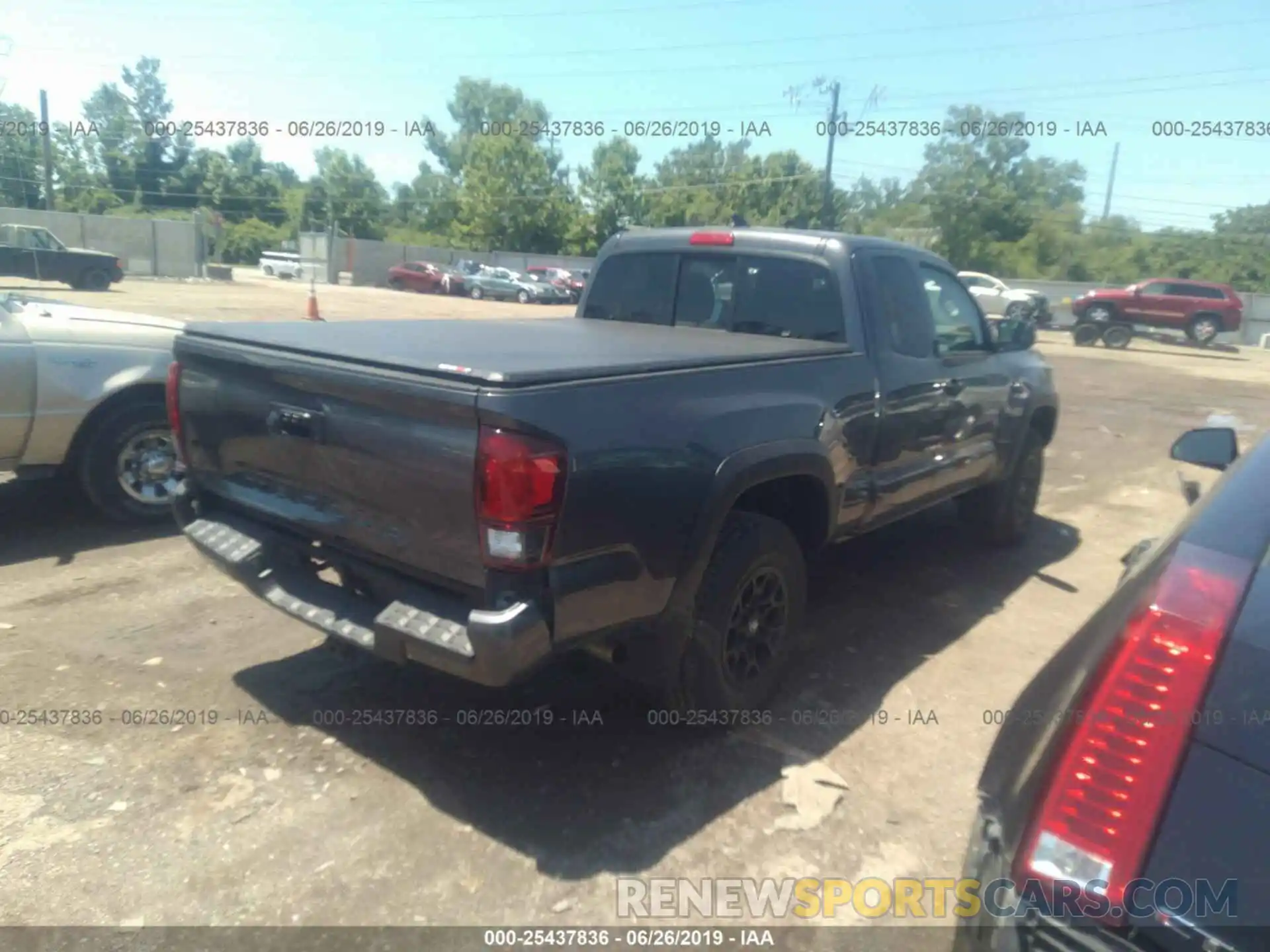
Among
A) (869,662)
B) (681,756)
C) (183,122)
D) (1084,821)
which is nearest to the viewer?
(1084,821)

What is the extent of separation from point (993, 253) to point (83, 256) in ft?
137

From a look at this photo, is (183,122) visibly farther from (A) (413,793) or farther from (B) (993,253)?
(B) (993,253)

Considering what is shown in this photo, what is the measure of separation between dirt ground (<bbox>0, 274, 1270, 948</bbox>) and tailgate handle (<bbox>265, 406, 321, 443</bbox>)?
1.20m

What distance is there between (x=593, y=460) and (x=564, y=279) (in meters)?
44.1

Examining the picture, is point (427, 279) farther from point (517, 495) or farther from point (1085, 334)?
point (517, 495)

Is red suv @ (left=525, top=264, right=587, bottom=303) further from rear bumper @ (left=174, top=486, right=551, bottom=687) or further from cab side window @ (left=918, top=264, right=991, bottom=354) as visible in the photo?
rear bumper @ (left=174, top=486, right=551, bottom=687)

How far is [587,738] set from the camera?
3.68 meters

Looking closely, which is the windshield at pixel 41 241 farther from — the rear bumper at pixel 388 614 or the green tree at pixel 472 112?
the green tree at pixel 472 112

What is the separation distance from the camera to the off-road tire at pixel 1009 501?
242 inches

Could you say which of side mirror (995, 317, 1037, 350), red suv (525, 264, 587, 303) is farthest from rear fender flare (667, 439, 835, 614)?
red suv (525, 264, 587, 303)

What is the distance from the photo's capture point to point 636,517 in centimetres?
301

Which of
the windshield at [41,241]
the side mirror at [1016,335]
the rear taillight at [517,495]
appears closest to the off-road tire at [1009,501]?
the side mirror at [1016,335]

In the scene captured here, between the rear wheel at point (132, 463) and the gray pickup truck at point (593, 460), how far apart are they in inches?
71.4

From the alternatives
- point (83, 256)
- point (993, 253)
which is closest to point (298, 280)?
point (83, 256)
